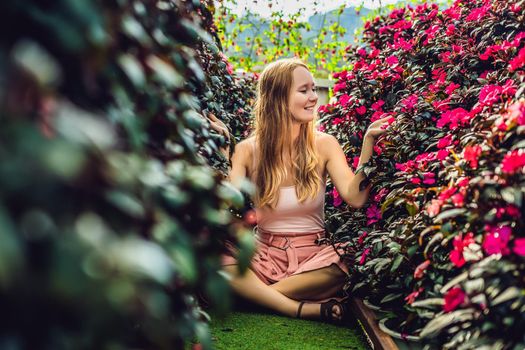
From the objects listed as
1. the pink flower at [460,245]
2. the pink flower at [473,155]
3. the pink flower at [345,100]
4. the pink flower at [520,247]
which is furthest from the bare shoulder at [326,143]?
the pink flower at [520,247]

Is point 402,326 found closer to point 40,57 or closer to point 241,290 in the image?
point 241,290

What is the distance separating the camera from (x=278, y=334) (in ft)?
9.07

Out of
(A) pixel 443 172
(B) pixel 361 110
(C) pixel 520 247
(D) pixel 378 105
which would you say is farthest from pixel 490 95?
(B) pixel 361 110

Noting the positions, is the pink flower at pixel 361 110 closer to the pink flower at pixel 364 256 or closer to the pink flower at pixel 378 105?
the pink flower at pixel 378 105

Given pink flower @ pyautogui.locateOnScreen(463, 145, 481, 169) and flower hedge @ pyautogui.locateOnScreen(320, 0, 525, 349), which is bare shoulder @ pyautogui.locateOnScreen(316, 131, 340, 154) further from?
pink flower @ pyautogui.locateOnScreen(463, 145, 481, 169)

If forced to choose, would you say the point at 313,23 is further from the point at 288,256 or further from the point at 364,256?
the point at 364,256

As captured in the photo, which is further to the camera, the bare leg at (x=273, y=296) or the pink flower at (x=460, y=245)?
the bare leg at (x=273, y=296)

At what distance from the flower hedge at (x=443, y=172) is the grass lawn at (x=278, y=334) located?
237 mm

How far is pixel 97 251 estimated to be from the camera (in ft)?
1.72

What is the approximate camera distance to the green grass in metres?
2.60

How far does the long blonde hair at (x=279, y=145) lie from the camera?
336cm

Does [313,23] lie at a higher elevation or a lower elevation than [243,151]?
higher

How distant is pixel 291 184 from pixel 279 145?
0.25 meters

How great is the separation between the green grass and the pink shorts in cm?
27
